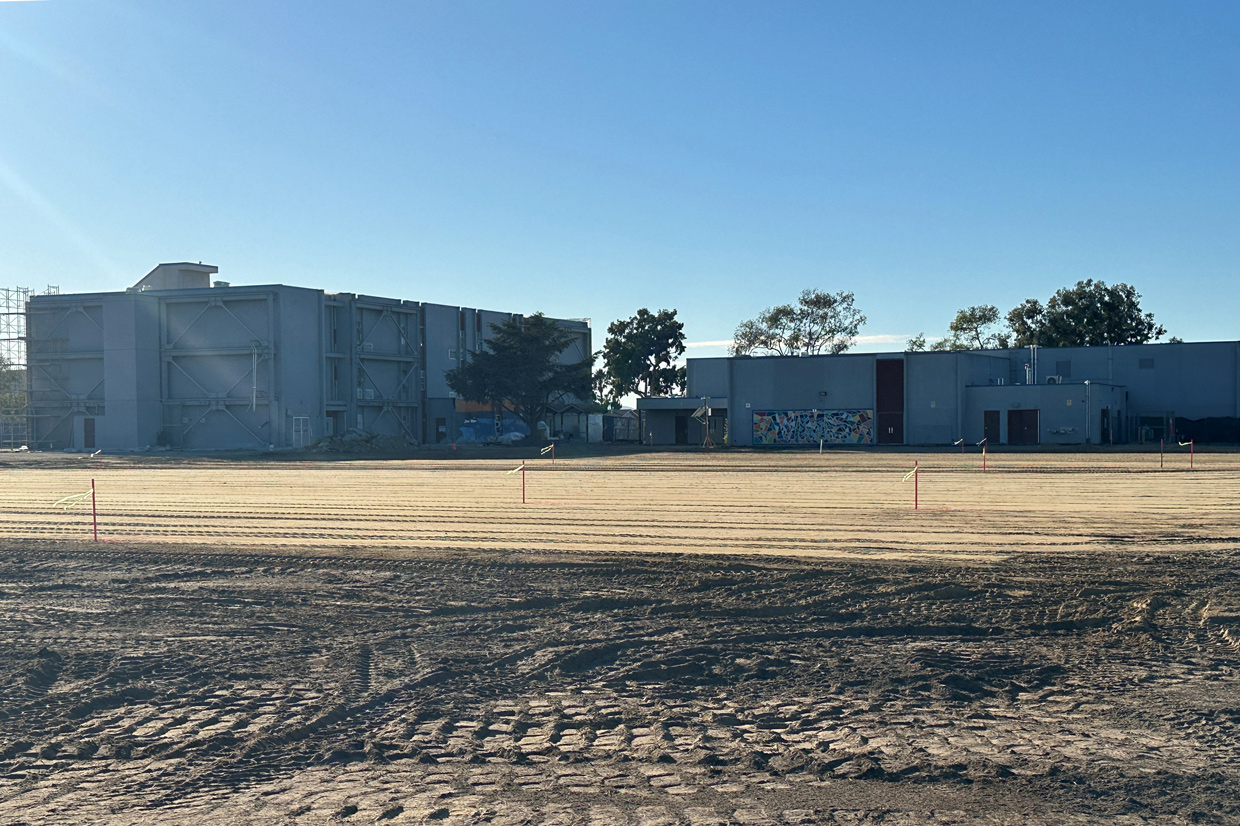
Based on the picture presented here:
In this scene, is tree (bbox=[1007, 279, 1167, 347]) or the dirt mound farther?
tree (bbox=[1007, 279, 1167, 347])

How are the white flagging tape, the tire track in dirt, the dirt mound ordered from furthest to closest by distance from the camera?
the dirt mound → the white flagging tape → the tire track in dirt

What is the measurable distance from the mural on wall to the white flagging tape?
43810 mm

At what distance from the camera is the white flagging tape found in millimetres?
26922

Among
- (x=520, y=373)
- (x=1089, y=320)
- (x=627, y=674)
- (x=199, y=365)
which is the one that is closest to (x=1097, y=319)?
(x=1089, y=320)

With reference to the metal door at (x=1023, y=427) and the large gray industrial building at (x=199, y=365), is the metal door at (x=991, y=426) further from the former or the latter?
the large gray industrial building at (x=199, y=365)

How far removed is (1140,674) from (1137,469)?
31132 millimetres

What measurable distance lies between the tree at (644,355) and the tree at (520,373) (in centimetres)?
2867

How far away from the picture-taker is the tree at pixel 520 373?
3182 inches

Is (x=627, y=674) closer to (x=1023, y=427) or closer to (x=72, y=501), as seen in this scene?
(x=72, y=501)

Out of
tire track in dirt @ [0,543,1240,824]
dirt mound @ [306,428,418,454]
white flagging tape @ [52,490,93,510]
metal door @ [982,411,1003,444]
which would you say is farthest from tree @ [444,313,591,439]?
tire track in dirt @ [0,543,1240,824]

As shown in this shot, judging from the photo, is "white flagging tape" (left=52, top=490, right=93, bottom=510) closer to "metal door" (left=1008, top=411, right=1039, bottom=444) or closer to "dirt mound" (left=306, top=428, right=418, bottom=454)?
"dirt mound" (left=306, top=428, right=418, bottom=454)

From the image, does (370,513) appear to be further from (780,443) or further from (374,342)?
(374,342)

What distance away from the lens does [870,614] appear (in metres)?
11.3

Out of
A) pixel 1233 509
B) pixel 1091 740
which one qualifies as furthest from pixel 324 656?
pixel 1233 509
